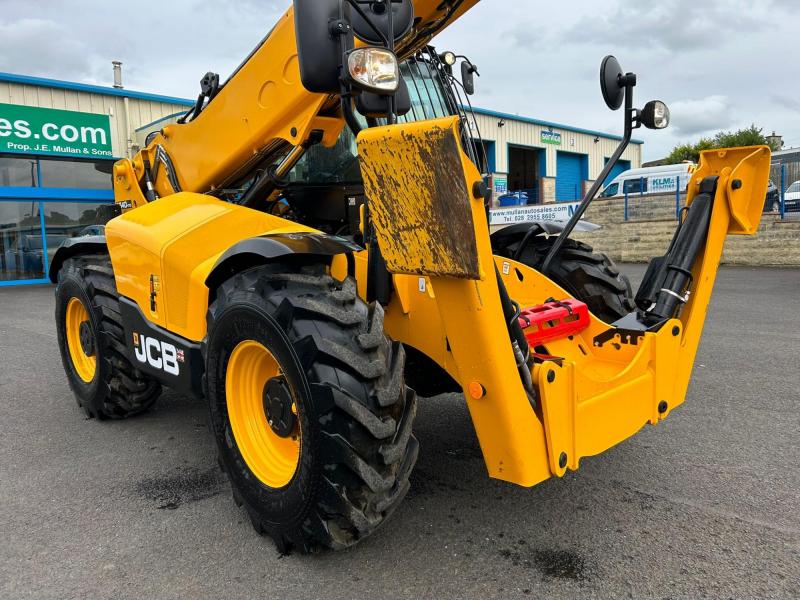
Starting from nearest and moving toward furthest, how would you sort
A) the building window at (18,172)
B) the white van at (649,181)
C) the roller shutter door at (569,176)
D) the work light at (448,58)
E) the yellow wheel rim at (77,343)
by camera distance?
the work light at (448,58) < the yellow wheel rim at (77,343) < the building window at (18,172) < the white van at (649,181) < the roller shutter door at (569,176)

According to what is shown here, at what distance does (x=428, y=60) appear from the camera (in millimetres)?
3672

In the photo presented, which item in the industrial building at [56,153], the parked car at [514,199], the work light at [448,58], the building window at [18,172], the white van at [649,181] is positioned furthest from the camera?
the parked car at [514,199]

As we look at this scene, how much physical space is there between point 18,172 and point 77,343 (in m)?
14.2

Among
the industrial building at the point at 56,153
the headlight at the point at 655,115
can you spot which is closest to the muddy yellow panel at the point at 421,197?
the headlight at the point at 655,115

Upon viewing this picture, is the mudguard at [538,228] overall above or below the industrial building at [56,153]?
below

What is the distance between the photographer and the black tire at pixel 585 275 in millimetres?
3732

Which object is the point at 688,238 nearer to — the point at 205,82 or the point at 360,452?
the point at 360,452

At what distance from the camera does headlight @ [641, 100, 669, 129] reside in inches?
120

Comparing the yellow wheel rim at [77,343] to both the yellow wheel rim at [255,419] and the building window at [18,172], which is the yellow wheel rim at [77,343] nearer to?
the yellow wheel rim at [255,419]

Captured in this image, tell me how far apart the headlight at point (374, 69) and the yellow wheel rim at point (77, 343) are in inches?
130

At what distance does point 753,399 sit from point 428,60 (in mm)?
3193

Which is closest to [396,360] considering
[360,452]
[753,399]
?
[360,452]

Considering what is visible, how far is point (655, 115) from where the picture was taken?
3066 mm

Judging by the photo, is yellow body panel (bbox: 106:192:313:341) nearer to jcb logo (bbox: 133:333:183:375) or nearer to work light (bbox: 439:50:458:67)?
jcb logo (bbox: 133:333:183:375)
